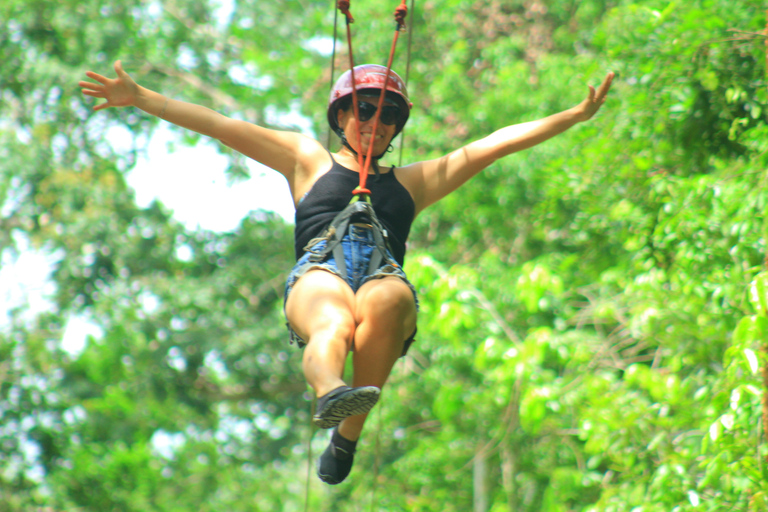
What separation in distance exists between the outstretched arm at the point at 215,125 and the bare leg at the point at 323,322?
49cm

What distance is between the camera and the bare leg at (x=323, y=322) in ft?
7.85

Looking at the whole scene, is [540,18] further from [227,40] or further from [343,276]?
[343,276]

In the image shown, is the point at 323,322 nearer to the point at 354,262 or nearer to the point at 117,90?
the point at 354,262

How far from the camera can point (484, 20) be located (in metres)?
9.91

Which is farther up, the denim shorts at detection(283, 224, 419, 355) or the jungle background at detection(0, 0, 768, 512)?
the jungle background at detection(0, 0, 768, 512)

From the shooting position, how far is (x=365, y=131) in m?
2.90

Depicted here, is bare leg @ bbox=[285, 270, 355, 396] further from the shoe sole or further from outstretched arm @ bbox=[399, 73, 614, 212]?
outstretched arm @ bbox=[399, 73, 614, 212]

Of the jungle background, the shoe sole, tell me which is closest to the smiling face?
the shoe sole

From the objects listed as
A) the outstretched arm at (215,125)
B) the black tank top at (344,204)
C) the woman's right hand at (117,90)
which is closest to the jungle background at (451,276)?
the black tank top at (344,204)

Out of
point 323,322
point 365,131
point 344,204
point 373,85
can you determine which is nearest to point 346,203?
point 344,204

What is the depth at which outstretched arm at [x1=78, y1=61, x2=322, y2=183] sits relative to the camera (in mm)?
2830

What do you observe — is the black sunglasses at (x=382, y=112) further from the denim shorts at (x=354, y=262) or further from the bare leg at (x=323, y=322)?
the bare leg at (x=323, y=322)

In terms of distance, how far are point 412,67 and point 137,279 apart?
5.03 metres

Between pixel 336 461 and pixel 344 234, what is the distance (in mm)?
787
